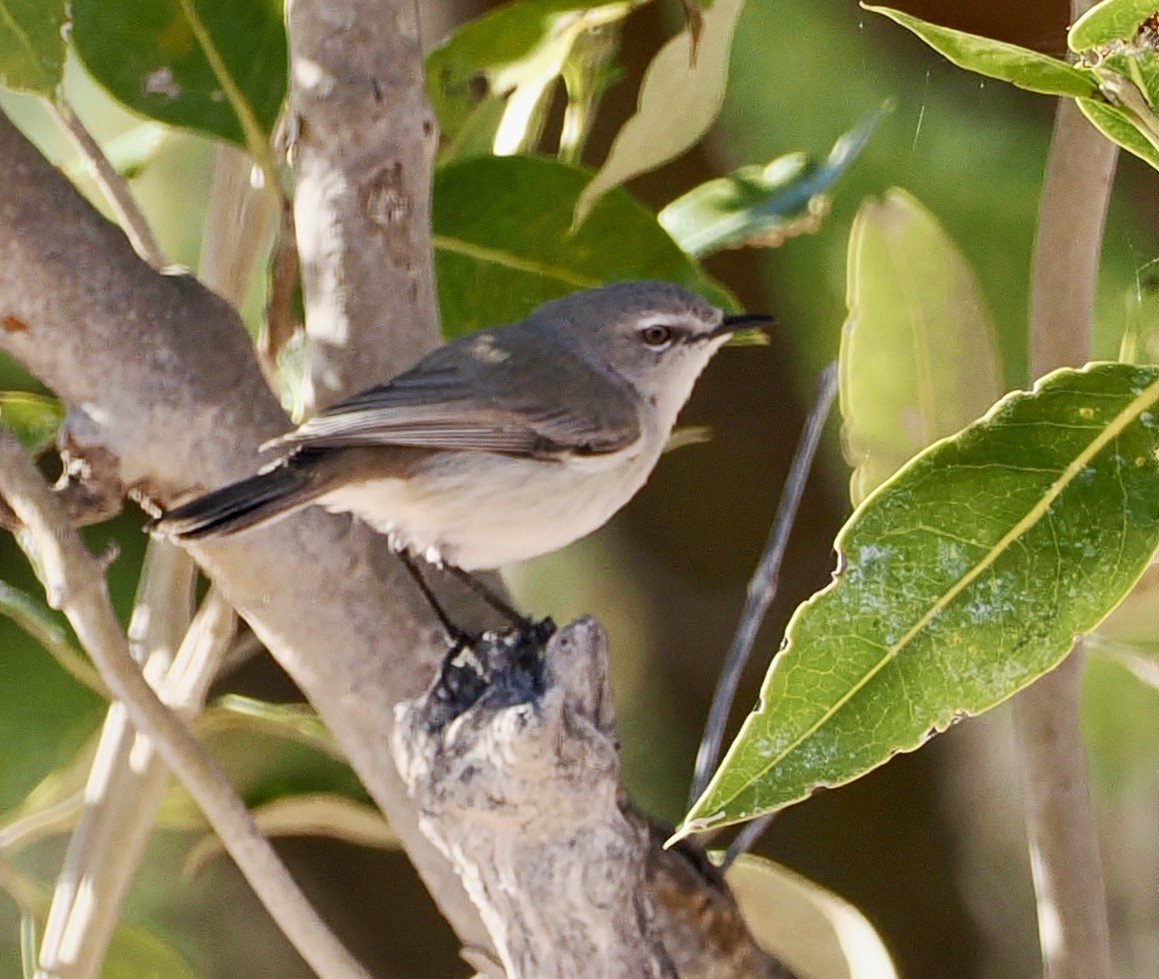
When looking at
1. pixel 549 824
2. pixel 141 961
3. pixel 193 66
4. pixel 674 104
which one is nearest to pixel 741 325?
pixel 674 104

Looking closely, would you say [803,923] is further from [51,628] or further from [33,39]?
[33,39]

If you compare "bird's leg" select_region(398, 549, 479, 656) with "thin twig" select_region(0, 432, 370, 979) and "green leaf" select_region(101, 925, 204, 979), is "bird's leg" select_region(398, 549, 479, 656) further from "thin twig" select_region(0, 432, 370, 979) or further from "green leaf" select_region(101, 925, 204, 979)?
"green leaf" select_region(101, 925, 204, 979)

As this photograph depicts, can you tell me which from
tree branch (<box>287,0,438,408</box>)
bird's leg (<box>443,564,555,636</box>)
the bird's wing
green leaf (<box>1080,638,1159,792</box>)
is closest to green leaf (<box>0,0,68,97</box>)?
tree branch (<box>287,0,438,408</box>)

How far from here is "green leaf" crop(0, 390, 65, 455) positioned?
906 mm

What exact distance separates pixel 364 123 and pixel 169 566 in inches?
15.3

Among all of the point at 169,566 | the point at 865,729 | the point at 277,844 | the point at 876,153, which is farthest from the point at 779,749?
the point at 277,844

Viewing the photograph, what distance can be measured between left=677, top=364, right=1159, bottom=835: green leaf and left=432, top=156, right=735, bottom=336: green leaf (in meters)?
0.38

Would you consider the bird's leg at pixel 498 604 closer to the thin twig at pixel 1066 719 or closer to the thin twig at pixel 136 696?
the thin twig at pixel 136 696

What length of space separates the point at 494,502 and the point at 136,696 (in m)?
0.26

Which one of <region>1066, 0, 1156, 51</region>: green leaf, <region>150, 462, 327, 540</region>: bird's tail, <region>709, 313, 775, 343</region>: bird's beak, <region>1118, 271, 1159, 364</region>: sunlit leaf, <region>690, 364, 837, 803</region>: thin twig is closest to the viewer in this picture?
<region>1066, 0, 1156, 51</region>: green leaf

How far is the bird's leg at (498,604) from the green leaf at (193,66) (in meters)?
0.31

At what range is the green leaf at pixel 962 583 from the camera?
54 centimetres

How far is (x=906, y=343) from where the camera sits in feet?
2.80

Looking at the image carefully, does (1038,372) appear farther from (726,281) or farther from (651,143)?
(726,281)
